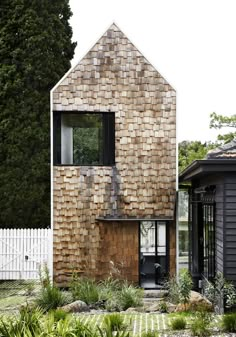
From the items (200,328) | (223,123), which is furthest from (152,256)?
(223,123)

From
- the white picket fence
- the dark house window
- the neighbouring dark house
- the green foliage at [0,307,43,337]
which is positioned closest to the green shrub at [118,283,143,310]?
the neighbouring dark house

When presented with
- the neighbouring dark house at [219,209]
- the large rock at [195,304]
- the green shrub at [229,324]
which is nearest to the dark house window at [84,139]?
the neighbouring dark house at [219,209]

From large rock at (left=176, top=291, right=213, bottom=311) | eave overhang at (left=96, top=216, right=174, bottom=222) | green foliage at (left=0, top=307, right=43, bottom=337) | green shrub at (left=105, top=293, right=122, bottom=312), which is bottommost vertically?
green shrub at (left=105, top=293, right=122, bottom=312)

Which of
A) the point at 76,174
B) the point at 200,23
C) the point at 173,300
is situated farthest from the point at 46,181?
the point at 200,23

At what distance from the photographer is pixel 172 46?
2880cm

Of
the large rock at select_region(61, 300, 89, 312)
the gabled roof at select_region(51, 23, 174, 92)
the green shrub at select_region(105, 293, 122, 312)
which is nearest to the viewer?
the large rock at select_region(61, 300, 89, 312)

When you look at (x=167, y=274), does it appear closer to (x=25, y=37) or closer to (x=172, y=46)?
(x=25, y=37)

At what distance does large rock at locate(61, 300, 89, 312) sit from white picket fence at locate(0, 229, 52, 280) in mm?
6093

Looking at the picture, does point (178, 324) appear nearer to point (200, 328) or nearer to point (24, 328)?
point (200, 328)

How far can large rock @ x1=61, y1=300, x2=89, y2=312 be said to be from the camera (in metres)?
13.2

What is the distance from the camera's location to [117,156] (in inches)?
714

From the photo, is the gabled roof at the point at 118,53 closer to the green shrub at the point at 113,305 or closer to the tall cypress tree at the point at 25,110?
the tall cypress tree at the point at 25,110

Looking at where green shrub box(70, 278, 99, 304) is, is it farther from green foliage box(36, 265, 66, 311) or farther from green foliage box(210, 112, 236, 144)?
green foliage box(210, 112, 236, 144)

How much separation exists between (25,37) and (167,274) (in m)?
8.84
